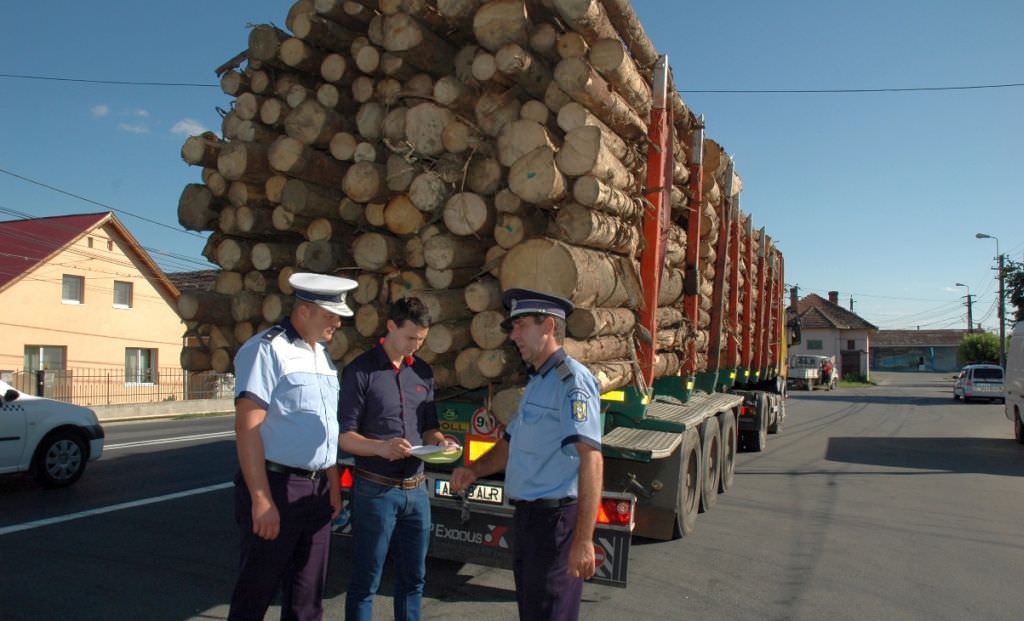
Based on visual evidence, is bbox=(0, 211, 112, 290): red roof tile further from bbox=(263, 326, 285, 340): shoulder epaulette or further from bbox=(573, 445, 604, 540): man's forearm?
bbox=(573, 445, 604, 540): man's forearm

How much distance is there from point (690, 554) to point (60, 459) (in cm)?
686

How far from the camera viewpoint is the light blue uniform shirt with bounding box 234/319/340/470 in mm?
3084

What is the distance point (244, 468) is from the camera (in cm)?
299

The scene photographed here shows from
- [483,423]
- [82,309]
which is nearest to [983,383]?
[483,423]

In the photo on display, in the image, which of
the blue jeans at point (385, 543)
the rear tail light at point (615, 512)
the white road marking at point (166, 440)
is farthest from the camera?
the white road marking at point (166, 440)

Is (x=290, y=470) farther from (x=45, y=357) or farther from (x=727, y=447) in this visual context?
(x=45, y=357)

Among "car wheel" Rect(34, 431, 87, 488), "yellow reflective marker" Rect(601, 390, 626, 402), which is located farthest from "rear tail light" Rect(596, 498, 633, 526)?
"car wheel" Rect(34, 431, 87, 488)

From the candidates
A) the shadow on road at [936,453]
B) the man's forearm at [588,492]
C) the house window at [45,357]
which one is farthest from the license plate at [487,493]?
the house window at [45,357]

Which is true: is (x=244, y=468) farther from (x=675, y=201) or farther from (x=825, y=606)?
(x=675, y=201)

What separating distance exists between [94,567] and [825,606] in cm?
506

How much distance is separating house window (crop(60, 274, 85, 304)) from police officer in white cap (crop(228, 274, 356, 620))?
85.9ft

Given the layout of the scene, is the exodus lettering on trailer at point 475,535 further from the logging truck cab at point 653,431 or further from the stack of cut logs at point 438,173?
the stack of cut logs at point 438,173

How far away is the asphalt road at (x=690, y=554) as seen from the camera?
500 centimetres

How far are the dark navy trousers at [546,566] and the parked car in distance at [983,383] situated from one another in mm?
34274
